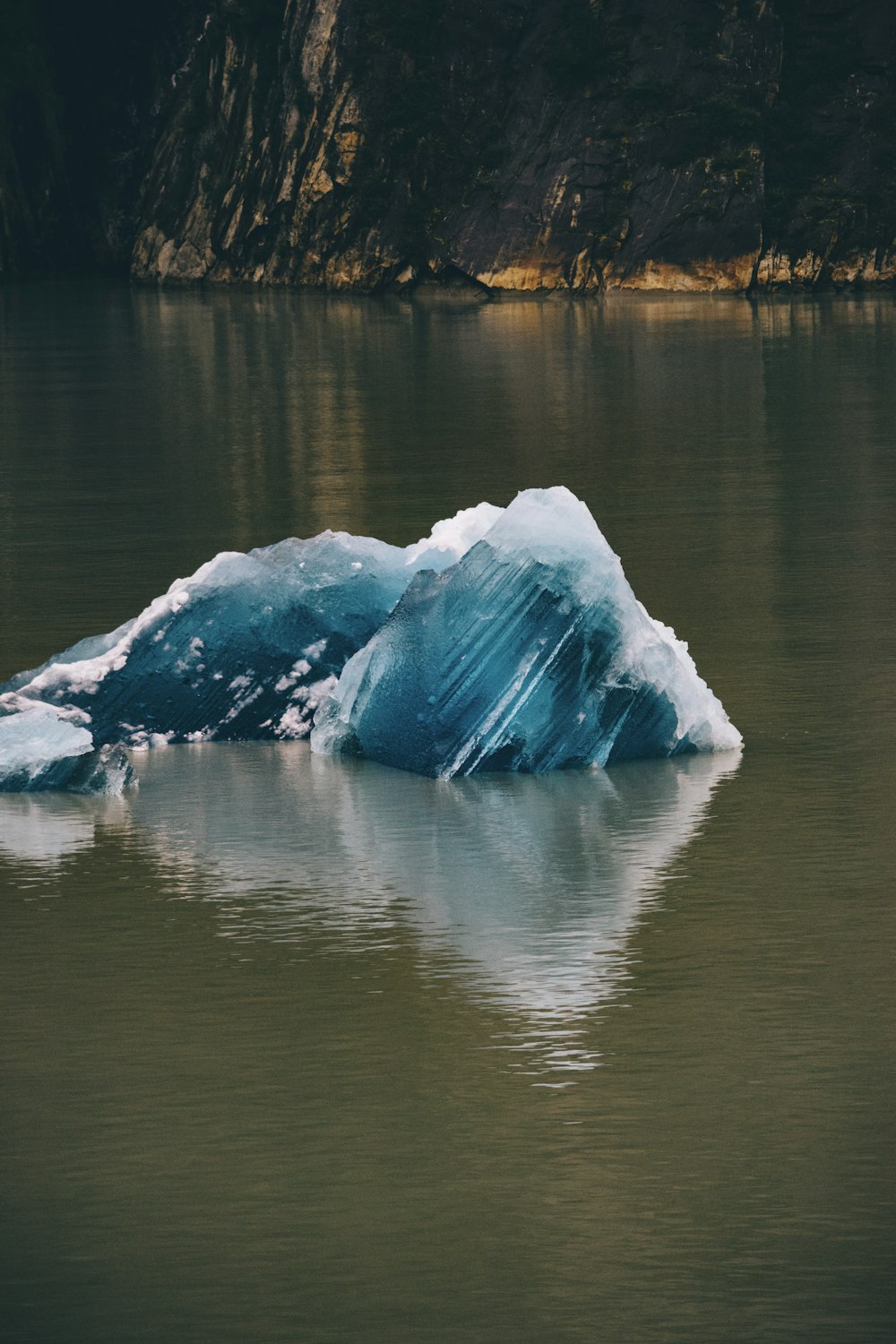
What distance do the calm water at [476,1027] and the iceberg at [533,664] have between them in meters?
0.17

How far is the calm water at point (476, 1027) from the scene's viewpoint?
14.3 ft

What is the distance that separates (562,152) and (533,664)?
60.4m

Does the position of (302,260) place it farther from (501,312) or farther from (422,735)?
(422,735)

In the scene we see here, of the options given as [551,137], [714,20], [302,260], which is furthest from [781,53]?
[302,260]

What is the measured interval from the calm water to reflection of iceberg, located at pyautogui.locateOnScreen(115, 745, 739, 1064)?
0.02m

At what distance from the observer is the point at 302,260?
236 ft

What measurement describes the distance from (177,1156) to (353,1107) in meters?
0.42

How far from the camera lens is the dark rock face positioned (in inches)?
2520

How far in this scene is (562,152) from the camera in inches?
2645

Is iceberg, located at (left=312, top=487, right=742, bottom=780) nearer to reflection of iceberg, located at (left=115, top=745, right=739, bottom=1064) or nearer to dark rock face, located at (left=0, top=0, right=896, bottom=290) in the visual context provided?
reflection of iceberg, located at (left=115, top=745, right=739, bottom=1064)

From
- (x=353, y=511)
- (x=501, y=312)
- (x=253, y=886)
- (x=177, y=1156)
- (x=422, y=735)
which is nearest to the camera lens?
(x=177, y=1156)

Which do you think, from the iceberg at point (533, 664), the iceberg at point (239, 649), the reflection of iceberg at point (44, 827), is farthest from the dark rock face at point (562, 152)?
the reflection of iceberg at point (44, 827)

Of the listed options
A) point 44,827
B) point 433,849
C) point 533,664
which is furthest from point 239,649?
point 433,849

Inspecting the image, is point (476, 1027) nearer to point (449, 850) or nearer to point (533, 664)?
point (449, 850)
